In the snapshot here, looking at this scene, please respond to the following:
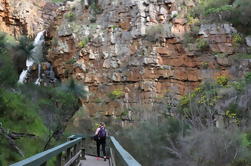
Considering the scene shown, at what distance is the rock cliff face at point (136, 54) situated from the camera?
86.2ft

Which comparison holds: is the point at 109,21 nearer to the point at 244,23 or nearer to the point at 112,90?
the point at 112,90

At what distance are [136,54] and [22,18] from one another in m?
17.3

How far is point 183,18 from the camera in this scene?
27906 millimetres

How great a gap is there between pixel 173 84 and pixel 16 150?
20.3 meters

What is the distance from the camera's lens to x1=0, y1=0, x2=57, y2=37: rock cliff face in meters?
36.1

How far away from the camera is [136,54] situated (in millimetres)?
28391

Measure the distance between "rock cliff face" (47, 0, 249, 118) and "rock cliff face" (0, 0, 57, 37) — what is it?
7.01 meters

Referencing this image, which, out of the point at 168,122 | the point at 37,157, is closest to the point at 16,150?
the point at 37,157

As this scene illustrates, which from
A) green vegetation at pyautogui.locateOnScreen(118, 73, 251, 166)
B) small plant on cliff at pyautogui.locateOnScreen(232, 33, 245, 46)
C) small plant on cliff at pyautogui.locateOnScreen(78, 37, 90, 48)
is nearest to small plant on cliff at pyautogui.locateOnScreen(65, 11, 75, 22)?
small plant on cliff at pyautogui.locateOnScreen(78, 37, 90, 48)

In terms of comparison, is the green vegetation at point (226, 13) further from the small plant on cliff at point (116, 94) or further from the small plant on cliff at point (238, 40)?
the small plant on cliff at point (116, 94)

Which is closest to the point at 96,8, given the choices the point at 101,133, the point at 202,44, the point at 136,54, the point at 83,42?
the point at 83,42

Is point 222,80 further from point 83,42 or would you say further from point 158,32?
point 83,42

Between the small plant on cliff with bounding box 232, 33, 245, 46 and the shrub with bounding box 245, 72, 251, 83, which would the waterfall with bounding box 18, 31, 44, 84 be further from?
the shrub with bounding box 245, 72, 251, 83

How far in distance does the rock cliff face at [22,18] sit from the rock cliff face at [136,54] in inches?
276
